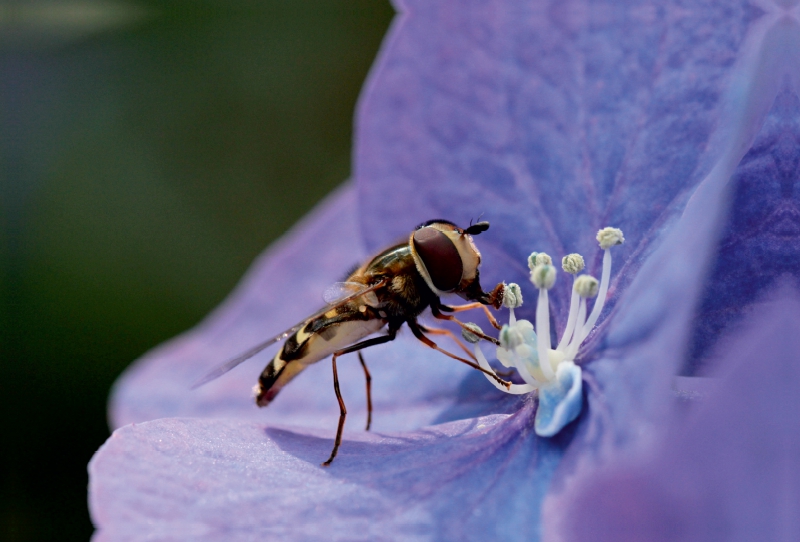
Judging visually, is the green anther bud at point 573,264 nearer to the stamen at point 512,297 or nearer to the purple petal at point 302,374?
the stamen at point 512,297

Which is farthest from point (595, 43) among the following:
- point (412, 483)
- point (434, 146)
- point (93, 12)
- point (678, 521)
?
point (93, 12)

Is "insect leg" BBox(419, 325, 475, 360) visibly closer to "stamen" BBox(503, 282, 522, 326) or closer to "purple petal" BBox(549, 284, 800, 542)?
"stamen" BBox(503, 282, 522, 326)

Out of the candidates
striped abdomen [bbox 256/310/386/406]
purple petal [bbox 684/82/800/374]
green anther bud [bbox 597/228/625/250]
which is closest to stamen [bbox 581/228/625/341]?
green anther bud [bbox 597/228/625/250]

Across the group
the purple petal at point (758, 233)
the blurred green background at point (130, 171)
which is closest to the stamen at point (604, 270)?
the purple petal at point (758, 233)

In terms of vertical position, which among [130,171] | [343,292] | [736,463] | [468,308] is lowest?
[736,463]

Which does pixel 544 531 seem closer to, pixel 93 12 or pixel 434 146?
pixel 434 146

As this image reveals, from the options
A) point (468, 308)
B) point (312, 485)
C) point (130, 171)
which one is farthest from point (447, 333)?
point (130, 171)

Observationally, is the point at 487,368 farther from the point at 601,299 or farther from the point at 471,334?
the point at 601,299
